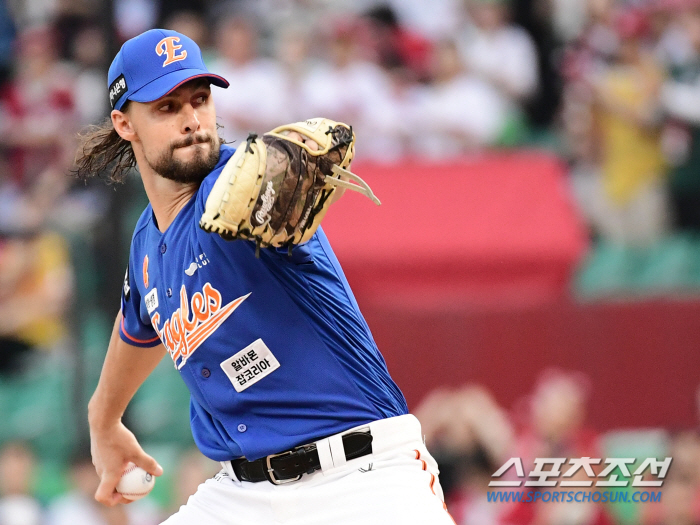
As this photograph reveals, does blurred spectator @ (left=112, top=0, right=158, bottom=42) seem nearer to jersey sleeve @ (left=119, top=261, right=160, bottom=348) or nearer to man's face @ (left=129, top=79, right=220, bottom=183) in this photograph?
jersey sleeve @ (left=119, top=261, right=160, bottom=348)

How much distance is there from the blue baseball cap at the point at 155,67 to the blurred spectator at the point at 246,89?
4.99m

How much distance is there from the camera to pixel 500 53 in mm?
9469

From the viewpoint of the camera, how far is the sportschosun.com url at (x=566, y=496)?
6.30m

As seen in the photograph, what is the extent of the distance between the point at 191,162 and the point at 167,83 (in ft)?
0.87

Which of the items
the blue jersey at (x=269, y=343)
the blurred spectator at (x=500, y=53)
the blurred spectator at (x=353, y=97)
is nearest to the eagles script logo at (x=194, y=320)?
the blue jersey at (x=269, y=343)

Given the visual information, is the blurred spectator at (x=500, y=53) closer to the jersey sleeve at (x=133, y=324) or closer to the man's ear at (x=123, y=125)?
the jersey sleeve at (x=133, y=324)

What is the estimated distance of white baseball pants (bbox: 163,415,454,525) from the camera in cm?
314

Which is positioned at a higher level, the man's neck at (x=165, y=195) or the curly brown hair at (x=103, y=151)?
the curly brown hair at (x=103, y=151)

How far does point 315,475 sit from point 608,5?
757 cm

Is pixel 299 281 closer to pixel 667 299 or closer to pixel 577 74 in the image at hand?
pixel 667 299

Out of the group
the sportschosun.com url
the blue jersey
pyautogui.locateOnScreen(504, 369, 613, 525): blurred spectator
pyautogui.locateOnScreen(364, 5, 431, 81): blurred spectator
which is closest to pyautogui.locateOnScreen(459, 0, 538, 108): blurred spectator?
pyautogui.locateOnScreen(364, 5, 431, 81): blurred spectator

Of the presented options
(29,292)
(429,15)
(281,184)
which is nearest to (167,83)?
(281,184)

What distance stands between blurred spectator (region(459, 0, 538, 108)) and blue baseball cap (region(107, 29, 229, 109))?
6.31 meters

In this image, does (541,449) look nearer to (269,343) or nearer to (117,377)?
(117,377)
